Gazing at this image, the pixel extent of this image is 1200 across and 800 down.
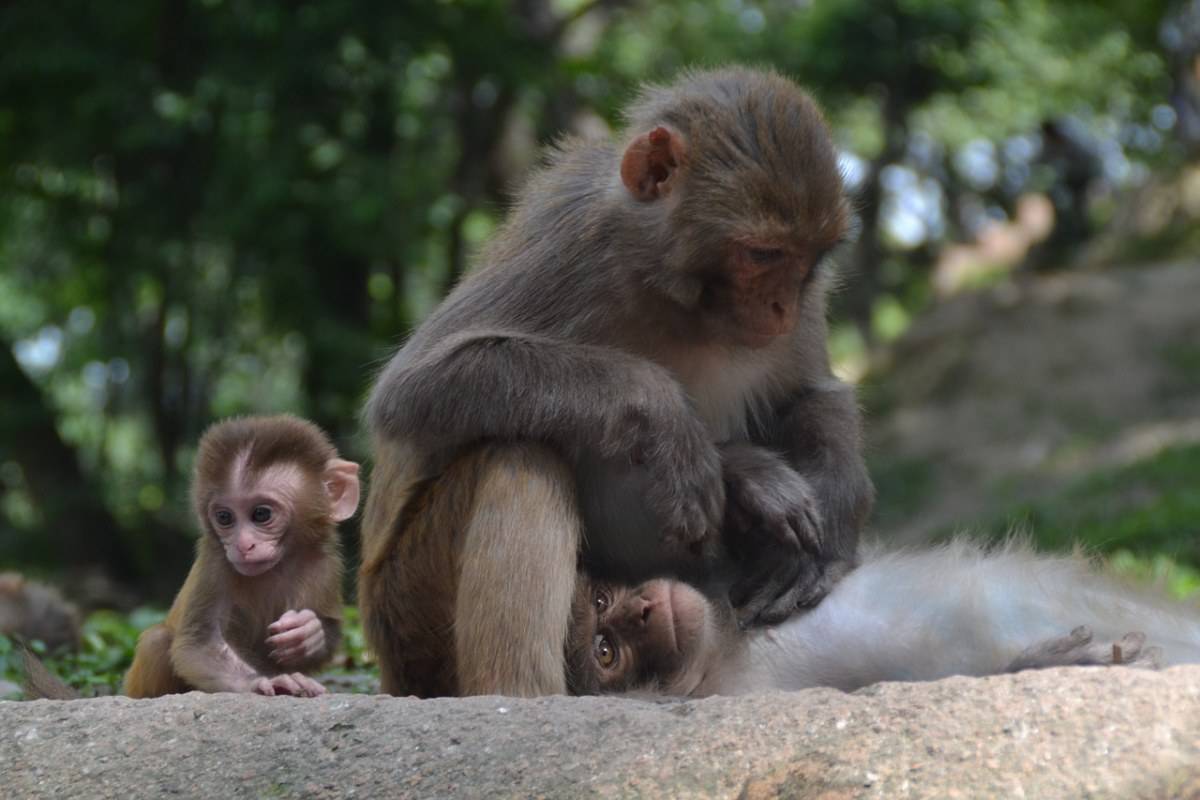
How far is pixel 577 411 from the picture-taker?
4.62 m

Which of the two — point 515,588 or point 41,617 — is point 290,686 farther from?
point 41,617

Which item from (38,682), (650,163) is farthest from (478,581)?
(38,682)

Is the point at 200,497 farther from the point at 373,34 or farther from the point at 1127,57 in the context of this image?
the point at 1127,57

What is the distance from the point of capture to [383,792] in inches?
144

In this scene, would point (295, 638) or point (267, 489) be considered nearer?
point (295, 638)

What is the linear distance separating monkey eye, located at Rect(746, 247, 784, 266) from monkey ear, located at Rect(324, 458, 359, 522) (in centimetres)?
185

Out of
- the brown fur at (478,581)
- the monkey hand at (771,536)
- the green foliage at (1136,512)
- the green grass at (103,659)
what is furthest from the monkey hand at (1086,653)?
the green foliage at (1136,512)

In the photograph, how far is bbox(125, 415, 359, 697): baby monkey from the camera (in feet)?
17.5

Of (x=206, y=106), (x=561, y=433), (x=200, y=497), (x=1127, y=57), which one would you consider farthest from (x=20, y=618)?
(x=1127, y=57)

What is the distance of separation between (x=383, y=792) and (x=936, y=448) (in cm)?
1322

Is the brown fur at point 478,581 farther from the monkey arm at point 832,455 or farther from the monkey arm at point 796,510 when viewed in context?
the monkey arm at point 832,455

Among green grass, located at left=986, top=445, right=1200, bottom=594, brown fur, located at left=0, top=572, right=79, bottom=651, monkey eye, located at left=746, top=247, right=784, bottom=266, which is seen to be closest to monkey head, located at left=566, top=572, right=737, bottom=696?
monkey eye, located at left=746, top=247, right=784, bottom=266

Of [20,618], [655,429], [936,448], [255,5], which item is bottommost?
[936,448]

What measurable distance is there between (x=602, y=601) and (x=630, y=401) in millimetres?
695
